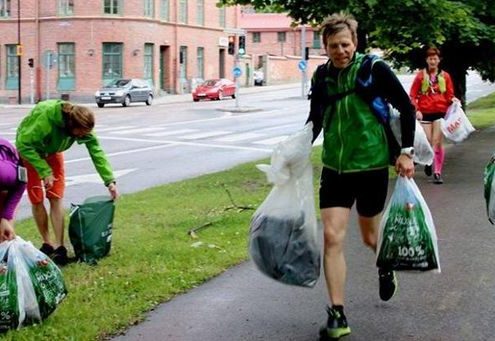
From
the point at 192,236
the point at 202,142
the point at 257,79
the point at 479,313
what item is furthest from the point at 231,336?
the point at 257,79

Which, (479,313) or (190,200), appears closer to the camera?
(479,313)

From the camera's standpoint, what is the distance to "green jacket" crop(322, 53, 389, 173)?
200 inches

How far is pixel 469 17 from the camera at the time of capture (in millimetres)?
14203

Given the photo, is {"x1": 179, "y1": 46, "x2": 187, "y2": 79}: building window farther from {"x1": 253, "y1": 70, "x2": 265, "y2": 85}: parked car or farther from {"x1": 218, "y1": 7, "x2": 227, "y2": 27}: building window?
{"x1": 253, "y1": 70, "x2": 265, "y2": 85}: parked car

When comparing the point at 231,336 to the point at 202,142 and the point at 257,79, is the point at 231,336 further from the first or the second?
the point at 257,79

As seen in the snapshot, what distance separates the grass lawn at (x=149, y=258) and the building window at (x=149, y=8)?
44.2m

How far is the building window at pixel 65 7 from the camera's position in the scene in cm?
Answer: 5206

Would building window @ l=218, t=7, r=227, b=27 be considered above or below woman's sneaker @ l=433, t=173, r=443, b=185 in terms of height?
above

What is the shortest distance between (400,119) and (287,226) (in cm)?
95

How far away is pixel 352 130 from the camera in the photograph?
5.09m

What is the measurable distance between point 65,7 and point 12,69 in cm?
553

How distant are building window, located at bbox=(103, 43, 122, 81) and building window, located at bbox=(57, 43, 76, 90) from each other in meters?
1.91

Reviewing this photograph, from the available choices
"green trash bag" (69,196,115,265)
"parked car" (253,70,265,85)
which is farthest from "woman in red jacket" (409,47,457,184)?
"parked car" (253,70,265,85)

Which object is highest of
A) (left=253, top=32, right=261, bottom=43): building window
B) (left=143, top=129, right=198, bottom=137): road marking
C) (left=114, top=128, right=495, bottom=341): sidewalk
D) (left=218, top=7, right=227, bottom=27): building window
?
(left=253, top=32, right=261, bottom=43): building window
